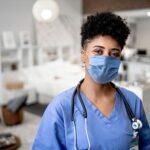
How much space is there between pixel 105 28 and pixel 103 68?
0.62 ft

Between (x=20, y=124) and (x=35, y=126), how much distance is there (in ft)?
0.94

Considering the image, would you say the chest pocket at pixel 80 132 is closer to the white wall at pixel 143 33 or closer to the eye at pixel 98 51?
the eye at pixel 98 51

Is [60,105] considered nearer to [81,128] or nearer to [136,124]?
[81,128]

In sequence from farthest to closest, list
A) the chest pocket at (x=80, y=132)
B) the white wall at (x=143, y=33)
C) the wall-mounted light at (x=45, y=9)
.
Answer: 1. the white wall at (x=143, y=33)
2. the wall-mounted light at (x=45, y=9)
3. the chest pocket at (x=80, y=132)

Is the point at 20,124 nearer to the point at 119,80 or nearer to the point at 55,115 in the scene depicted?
the point at 119,80

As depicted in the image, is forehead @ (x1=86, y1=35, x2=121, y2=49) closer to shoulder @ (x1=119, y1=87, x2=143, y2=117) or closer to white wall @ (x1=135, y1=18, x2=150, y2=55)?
shoulder @ (x1=119, y1=87, x2=143, y2=117)

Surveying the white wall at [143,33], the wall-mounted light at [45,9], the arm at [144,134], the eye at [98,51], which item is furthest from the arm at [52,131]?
the white wall at [143,33]

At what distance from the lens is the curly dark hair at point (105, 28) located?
1.15 m

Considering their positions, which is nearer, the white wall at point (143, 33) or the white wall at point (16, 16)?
the white wall at point (16, 16)

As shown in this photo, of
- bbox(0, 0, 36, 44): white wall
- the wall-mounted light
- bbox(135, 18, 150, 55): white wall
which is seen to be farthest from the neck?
bbox(135, 18, 150, 55): white wall

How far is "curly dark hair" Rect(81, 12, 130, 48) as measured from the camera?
1.15 metres

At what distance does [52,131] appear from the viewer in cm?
114

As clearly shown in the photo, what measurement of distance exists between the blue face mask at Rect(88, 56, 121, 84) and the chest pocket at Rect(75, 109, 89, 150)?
7.8 inches

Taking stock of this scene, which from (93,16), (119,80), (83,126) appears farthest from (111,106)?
(119,80)
